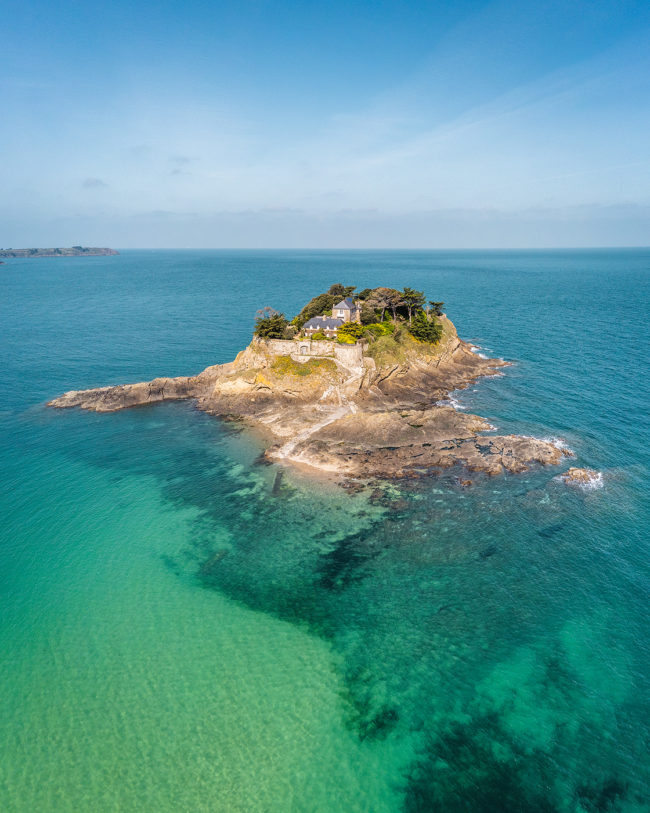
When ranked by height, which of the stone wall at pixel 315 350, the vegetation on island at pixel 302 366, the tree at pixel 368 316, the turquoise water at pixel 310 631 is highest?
the tree at pixel 368 316

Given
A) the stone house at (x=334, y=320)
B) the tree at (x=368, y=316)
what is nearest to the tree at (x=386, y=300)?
the tree at (x=368, y=316)

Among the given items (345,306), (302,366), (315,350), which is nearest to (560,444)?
(315,350)

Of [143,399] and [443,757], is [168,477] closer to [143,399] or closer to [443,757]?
[143,399]

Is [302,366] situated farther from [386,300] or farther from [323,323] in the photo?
[386,300]

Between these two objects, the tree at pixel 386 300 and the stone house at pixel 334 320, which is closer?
the stone house at pixel 334 320

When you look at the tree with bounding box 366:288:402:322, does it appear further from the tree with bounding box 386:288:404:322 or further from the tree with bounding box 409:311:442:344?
the tree with bounding box 409:311:442:344

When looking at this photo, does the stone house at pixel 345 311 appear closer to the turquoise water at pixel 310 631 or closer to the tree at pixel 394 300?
the tree at pixel 394 300

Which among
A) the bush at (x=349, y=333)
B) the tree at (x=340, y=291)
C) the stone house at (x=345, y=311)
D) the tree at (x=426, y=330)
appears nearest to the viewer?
→ the bush at (x=349, y=333)
